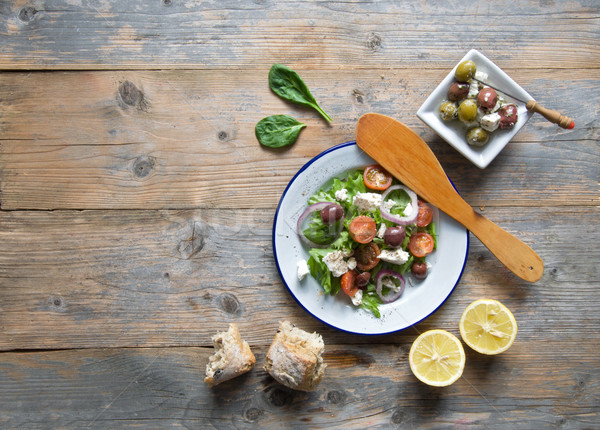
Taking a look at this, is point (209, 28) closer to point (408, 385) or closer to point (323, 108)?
point (323, 108)

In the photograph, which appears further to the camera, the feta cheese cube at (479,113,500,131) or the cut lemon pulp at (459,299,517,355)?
the cut lemon pulp at (459,299,517,355)

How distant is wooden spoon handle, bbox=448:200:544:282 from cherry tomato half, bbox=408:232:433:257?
0.18 meters

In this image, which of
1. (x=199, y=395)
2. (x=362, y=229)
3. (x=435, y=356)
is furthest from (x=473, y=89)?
(x=199, y=395)

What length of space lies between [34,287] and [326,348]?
165 cm

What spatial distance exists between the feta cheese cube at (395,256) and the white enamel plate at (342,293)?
20 cm

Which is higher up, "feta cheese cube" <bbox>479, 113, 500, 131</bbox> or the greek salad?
"feta cheese cube" <bbox>479, 113, 500, 131</bbox>

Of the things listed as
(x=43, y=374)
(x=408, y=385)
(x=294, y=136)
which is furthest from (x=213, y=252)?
(x=408, y=385)

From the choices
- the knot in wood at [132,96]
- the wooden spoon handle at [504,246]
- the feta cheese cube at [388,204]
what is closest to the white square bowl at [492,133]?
the wooden spoon handle at [504,246]

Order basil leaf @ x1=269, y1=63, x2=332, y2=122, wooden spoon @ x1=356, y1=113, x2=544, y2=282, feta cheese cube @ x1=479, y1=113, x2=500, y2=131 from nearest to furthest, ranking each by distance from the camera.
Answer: feta cheese cube @ x1=479, y1=113, x2=500, y2=131 < wooden spoon @ x1=356, y1=113, x2=544, y2=282 < basil leaf @ x1=269, y1=63, x2=332, y2=122

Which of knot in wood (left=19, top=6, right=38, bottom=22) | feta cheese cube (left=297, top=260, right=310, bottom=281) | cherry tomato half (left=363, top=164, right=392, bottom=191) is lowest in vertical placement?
feta cheese cube (left=297, top=260, right=310, bottom=281)

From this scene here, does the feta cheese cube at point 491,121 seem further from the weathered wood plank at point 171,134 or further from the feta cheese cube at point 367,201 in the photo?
the feta cheese cube at point 367,201

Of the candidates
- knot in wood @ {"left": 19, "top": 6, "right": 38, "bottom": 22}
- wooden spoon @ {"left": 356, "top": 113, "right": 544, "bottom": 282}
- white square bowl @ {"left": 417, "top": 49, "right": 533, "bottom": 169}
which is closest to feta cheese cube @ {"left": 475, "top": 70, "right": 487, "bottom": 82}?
white square bowl @ {"left": 417, "top": 49, "right": 533, "bottom": 169}

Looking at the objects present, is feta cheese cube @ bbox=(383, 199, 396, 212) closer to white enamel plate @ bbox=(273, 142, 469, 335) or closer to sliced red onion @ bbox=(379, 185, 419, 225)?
sliced red onion @ bbox=(379, 185, 419, 225)

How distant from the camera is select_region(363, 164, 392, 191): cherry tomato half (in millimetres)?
2363
